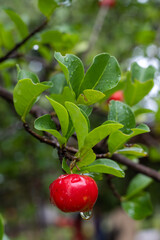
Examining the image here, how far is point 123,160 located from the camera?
2.37 feet

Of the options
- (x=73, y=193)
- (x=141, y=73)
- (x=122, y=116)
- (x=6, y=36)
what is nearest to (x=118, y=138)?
(x=122, y=116)

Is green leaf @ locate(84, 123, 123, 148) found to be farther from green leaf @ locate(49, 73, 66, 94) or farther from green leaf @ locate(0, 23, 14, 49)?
green leaf @ locate(0, 23, 14, 49)

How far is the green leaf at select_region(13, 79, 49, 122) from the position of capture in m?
0.52

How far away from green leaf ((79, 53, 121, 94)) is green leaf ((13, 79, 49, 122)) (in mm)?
91

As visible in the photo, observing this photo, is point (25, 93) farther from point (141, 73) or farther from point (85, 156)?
point (141, 73)

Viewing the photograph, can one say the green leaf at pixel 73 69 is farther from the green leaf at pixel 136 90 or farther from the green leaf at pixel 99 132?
the green leaf at pixel 136 90

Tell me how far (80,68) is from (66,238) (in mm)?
6457

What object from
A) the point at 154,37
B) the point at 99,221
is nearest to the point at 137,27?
the point at 154,37

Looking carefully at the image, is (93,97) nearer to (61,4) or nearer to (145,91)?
(145,91)

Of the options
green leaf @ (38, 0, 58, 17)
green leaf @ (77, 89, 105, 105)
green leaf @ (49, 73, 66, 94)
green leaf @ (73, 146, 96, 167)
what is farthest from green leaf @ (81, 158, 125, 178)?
green leaf @ (38, 0, 58, 17)

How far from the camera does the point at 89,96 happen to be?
54cm

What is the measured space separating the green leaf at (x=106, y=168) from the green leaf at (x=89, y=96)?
124 mm

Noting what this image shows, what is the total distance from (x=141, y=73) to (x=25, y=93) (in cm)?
37

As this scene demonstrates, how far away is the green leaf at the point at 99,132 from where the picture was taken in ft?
1.58
